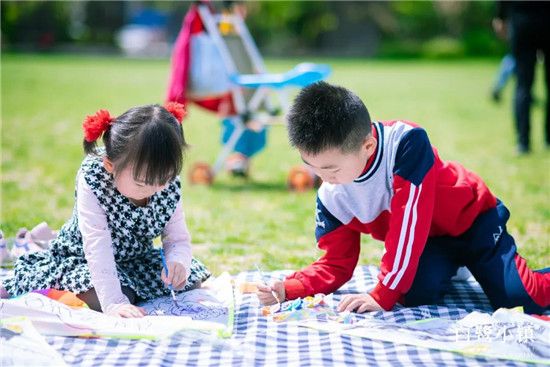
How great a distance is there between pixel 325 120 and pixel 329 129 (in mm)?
36

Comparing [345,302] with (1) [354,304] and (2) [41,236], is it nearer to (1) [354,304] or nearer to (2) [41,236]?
(1) [354,304]

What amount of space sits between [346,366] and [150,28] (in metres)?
29.5

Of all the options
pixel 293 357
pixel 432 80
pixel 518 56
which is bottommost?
pixel 432 80

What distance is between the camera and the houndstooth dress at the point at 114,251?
2850 mm

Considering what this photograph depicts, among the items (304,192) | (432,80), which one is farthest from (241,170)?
(432,80)

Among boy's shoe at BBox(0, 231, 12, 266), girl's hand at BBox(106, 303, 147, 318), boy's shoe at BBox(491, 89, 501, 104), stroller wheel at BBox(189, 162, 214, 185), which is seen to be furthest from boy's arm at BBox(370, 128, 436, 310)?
boy's shoe at BBox(491, 89, 501, 104)

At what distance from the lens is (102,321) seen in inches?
103

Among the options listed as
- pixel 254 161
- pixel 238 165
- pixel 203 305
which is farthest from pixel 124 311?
pixel 254 161

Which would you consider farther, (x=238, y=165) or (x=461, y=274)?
(x=238, y=165)

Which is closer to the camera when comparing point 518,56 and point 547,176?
point 547,176

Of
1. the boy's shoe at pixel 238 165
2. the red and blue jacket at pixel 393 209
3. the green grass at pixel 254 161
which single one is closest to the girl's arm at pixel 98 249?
the red and blue jacket at pixel 393 209

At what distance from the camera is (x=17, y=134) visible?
854 cm

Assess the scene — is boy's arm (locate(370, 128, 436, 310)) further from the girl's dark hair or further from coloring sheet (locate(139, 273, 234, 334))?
the girl's dark hair

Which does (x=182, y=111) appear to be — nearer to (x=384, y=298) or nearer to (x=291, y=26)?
(x=384, y=298)
